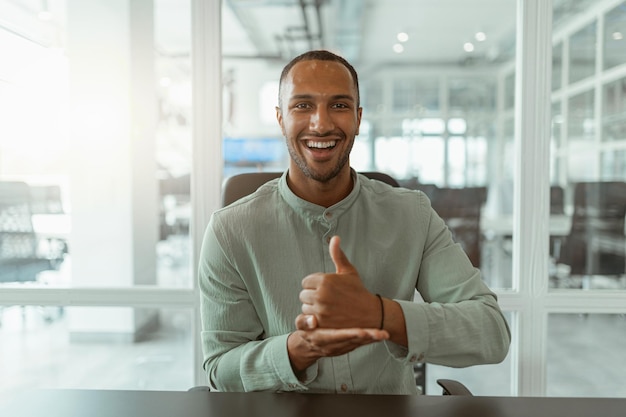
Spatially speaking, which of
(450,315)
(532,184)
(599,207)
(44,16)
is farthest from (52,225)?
(599,207)

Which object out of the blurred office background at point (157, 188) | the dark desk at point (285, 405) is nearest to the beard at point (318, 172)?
the dark desk at point (285, 405)

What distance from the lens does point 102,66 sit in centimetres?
210

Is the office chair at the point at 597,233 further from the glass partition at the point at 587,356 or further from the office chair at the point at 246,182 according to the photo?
the office chair at the point at 246,182

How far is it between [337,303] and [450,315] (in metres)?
0.25

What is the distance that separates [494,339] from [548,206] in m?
1.03

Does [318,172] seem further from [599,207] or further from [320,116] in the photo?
[599,207]

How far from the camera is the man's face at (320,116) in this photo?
46.4 inches

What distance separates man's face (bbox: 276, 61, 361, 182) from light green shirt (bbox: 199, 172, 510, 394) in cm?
9

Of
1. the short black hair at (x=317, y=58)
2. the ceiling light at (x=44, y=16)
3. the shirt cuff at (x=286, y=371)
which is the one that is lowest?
the shirt cuff at (x=286, y=371)

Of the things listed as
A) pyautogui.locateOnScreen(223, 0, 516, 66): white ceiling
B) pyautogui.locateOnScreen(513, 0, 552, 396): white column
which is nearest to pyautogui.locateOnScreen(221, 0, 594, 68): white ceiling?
pyautogui.locateOnScreen(223, 0, 516, 66): white ceiling

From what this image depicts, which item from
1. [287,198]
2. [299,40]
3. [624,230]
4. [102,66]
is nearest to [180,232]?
[102,66]

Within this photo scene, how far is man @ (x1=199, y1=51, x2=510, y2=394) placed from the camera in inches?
43.8

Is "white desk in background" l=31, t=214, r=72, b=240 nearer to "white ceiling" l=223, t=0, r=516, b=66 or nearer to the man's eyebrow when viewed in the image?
the man's eyebrow

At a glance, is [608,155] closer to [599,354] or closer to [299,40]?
[599,354]
